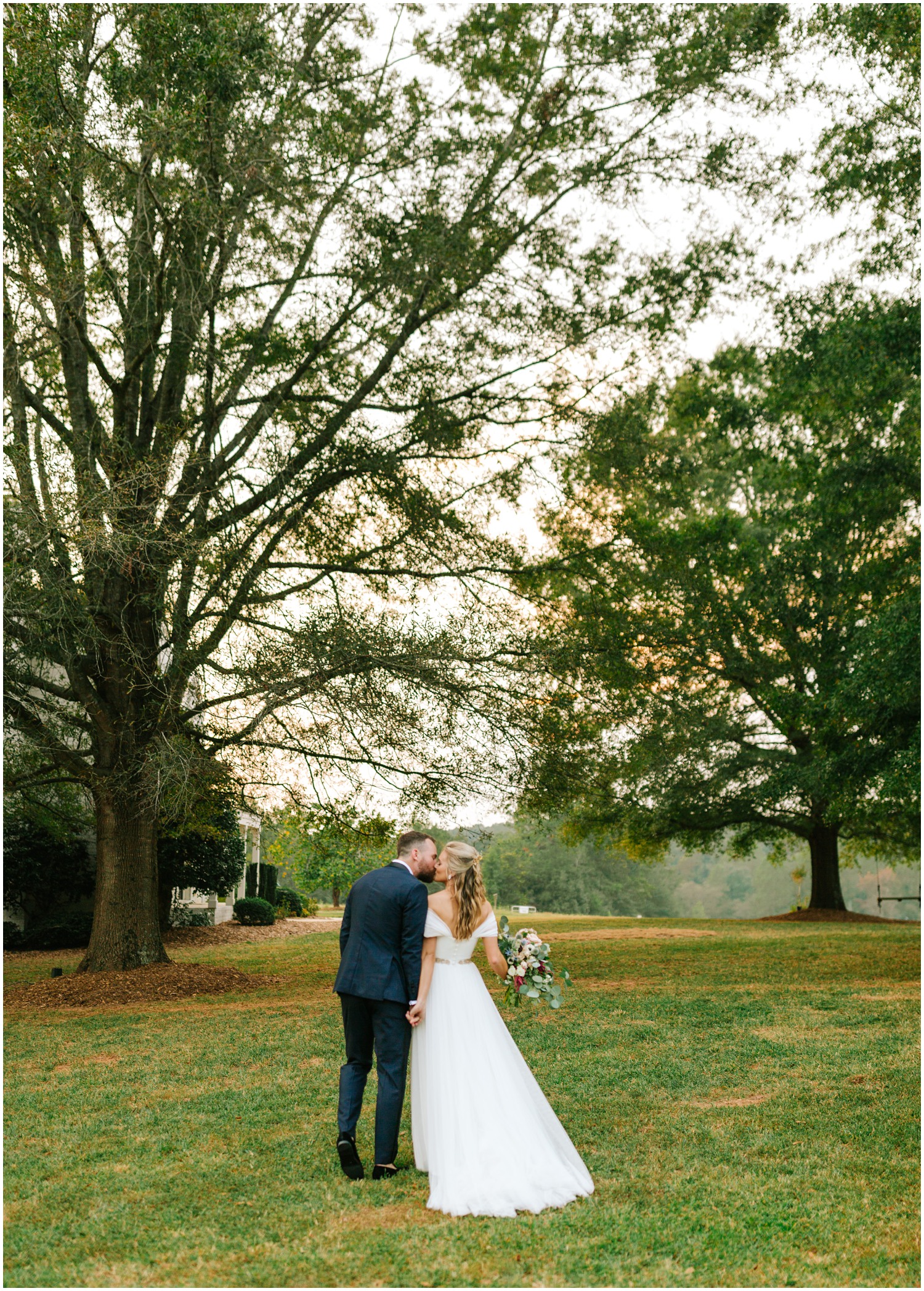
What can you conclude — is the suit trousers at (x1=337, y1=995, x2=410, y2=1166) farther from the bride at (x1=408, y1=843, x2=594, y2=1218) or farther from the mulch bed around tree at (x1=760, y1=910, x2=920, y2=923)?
the mulch bed around tree at (x1=760, y1=910, x2=920, y2=923)

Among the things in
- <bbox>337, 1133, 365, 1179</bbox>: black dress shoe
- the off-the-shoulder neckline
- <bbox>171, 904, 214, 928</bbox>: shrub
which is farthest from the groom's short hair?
<bbox>171, 904, 214, 928</bbox>: shrub

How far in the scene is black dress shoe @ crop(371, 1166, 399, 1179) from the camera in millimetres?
5699

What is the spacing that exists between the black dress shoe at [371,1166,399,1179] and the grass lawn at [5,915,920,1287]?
0.07 metres

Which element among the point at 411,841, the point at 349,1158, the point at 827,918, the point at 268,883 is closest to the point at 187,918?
the point at 268,883

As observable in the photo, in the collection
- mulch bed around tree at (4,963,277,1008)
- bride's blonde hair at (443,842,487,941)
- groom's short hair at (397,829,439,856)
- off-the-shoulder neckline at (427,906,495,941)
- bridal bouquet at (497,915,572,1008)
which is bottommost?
mulch bed around tree at (4,963,277,1008)

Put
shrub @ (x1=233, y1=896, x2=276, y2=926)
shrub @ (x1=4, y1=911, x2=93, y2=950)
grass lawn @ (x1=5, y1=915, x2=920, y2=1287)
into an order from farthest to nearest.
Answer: shrub @ (x1=233, y1=896, x2=276, y2=926), shrub @ (x1=4, y1=911, x2=93, y2=950), grass lawn @ (x1=5, y1=915, x2=920, y2=1287)

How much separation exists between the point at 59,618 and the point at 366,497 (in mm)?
5234

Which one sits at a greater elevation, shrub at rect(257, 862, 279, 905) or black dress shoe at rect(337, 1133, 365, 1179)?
black dress shoe at rect(337, 1133, 365, 1179)

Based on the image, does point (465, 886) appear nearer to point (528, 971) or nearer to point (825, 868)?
point (528, 971)

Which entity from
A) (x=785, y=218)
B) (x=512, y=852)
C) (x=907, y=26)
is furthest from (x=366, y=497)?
(x=512, y=852)

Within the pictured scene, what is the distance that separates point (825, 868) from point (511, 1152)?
28029 mm

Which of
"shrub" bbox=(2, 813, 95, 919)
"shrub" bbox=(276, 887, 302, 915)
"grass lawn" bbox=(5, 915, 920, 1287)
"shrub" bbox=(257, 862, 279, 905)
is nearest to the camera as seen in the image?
"grass lawn" bbox=(5, 915, 920, 1287)

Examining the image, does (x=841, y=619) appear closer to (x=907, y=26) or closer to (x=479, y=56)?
(x=907, y=26)

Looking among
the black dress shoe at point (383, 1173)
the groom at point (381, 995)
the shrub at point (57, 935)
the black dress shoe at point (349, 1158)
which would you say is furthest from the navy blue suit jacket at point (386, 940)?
the shrub at point (57, 935)
